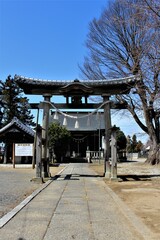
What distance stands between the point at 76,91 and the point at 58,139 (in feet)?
83.4

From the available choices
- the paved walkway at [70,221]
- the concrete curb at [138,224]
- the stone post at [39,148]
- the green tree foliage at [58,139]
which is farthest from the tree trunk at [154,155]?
the concrete curb at [138,224]

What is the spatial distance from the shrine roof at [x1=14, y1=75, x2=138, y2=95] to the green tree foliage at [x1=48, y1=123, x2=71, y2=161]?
24.6m

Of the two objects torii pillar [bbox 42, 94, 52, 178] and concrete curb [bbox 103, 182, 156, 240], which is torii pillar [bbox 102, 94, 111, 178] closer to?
torii pillar [bbox 42, 94, 52, 178]

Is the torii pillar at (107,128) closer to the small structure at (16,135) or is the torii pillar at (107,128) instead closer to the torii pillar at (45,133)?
the torii pillar at (45,133)

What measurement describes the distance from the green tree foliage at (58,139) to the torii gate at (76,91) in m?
24.2

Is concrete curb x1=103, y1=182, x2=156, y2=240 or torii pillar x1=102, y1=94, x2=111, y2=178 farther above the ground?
torii pillar x1=102, y1=94, x2=111, y2=178

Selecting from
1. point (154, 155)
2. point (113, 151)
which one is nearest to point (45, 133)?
point (113, 151)

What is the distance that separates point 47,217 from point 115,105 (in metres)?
9.86

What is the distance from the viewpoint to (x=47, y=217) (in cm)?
626

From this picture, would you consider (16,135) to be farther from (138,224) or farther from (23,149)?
(138,224)

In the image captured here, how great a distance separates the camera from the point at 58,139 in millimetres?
39906

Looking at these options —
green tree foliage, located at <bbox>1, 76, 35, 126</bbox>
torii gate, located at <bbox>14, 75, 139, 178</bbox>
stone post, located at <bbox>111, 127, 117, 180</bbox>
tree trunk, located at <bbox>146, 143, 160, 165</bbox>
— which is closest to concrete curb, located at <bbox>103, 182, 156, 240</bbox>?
stone post, located at <bbox>111, 127, 117, 180</bbox>

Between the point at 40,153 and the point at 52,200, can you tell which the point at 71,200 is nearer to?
the point at 52,200

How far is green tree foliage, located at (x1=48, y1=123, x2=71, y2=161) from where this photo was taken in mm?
39812
